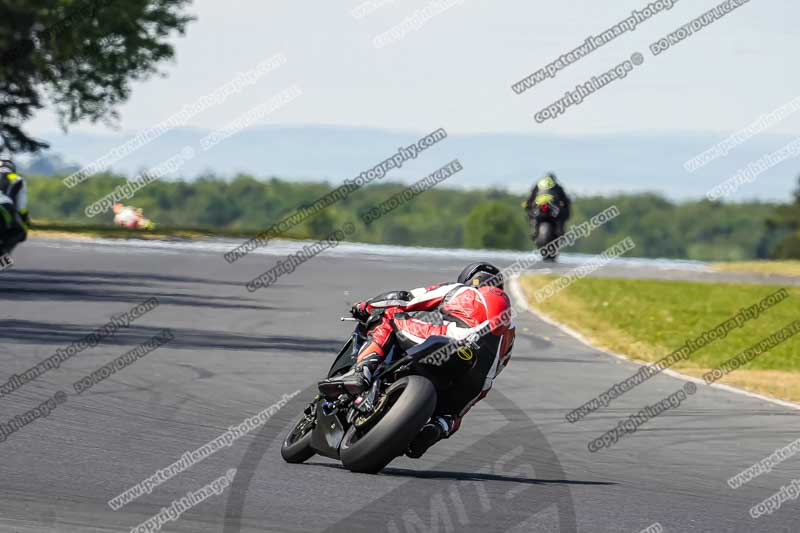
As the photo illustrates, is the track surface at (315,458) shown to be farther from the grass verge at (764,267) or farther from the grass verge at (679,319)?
the grass verge at (764,267)

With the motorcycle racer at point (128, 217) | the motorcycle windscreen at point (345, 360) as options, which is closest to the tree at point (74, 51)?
the motorcycle racer at point (128, 217)

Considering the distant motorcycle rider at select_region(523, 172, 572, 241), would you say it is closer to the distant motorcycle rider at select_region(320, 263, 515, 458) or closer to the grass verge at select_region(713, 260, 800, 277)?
the grass verge at select_region(713, 260, 800, 277)

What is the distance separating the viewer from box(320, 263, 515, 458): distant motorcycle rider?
10.1 metres

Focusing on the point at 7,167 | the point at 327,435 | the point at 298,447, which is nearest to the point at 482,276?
the point at 327,435

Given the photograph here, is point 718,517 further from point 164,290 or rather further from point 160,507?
point 164,290

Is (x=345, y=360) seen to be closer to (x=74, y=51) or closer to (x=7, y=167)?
(x=7, y=167)

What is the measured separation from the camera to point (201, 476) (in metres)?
9.80

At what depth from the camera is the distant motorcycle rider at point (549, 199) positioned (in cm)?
3331

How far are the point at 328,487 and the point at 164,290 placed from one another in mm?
16681

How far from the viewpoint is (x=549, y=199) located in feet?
109

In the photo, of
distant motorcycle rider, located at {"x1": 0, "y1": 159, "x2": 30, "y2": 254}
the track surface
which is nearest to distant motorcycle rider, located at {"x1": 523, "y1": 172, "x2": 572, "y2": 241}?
the track surface

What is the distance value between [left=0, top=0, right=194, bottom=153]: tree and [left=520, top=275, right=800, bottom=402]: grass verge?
25.5 m

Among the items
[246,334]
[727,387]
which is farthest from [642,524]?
[246,334]

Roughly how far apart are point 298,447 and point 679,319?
16806 millimetres
